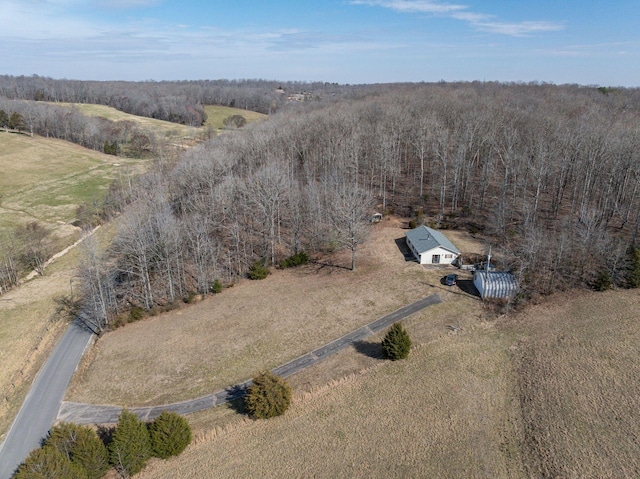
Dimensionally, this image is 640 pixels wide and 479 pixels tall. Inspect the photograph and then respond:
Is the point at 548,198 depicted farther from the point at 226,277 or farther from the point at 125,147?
the point at 125,147

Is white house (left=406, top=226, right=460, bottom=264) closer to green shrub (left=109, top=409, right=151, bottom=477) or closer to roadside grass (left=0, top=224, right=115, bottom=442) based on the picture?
green shrub (left=109, top=409, right=151, bottom=477)

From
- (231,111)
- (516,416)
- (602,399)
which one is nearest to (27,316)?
(516,416)

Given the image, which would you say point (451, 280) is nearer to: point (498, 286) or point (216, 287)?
point (498, 286)

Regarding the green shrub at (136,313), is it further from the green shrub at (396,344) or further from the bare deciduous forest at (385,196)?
the green shrub at (396,344)

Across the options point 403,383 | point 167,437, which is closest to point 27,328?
point 167,437

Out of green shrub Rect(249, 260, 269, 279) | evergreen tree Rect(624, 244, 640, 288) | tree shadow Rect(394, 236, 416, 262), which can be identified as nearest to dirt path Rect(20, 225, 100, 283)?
green shrub Rect(249, 260, 269, 279)

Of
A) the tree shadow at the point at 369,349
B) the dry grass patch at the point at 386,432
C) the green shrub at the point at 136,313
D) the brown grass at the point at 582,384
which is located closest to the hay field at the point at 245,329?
the green shrub at the point at 136,313
